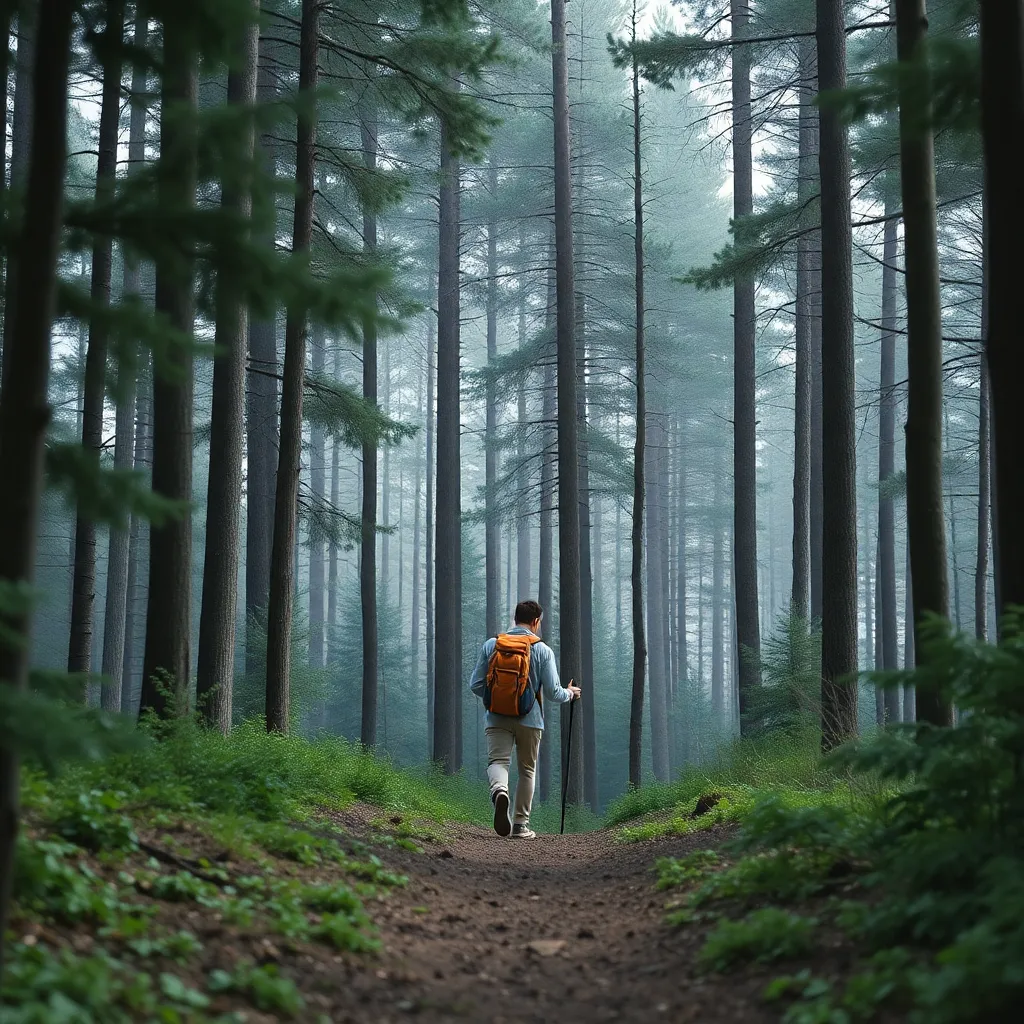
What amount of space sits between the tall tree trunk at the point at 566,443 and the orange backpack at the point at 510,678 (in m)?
7.09

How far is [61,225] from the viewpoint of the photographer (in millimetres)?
3186

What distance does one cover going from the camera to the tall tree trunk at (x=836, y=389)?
10.8 metres

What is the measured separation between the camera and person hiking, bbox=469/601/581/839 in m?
10.1

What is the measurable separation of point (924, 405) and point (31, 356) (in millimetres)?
5663

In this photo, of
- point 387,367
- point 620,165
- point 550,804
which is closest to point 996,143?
point 550,804

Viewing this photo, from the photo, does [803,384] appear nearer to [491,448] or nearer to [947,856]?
[491,448]

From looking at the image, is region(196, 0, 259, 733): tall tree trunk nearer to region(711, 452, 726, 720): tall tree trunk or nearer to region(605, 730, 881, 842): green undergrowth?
region(605, 730, 881, 842): green undergrowth

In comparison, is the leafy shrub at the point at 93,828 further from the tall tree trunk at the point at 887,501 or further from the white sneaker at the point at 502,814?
the tall tree trunk at the point at 887,501

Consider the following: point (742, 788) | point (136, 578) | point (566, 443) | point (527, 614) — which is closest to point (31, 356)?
point (527, 614)

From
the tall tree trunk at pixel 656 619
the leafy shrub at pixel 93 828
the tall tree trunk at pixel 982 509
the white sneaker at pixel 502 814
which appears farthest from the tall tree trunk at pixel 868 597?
the leafy shrub at pixel 93 828

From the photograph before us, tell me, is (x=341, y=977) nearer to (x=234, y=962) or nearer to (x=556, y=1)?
(x=234, y=962)

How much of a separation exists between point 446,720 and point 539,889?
13.5 metres

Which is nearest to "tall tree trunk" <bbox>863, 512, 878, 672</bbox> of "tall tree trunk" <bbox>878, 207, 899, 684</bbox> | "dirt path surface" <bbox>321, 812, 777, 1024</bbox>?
"tall tree trunk" <bbox>878, 207, 899, 684</bbox>

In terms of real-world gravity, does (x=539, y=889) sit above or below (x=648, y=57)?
below
